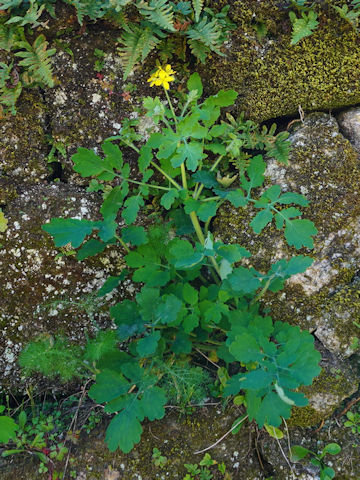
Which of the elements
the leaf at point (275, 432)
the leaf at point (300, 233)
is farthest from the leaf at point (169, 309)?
the leaf at point (275, 432)

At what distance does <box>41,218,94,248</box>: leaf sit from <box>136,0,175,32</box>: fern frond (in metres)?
1.46

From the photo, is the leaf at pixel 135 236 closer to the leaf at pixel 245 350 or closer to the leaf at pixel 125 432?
the leaf at pixel 245 350

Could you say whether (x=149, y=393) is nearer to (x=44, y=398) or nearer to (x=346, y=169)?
(x=44, y=398)

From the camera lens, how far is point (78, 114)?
326cm

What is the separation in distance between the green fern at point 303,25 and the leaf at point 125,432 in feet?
8.86

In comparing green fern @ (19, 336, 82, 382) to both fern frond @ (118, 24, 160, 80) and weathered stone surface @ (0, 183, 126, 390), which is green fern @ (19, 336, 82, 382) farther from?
fern frond @ (118, 24, 160, 80)

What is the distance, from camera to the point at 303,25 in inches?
123

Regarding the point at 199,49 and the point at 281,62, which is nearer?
the point at 199,49

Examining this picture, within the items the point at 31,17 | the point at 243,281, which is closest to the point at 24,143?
the point at 31,17

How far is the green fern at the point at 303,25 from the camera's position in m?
3.10

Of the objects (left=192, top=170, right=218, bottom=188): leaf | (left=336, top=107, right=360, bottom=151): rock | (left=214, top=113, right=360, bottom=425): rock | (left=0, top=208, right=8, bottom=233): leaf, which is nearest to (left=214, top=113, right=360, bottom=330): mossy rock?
(left=214, top=113, right=360, bottom=425): rock

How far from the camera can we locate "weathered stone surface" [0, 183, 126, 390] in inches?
125

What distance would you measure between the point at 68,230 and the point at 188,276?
33.1 inches

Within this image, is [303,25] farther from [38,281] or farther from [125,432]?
[125,432]
